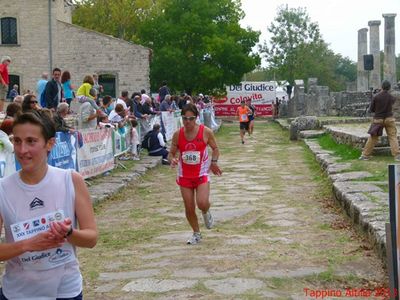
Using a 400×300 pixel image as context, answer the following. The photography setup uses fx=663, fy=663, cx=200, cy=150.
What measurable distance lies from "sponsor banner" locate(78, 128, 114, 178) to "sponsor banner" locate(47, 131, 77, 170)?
0.44m

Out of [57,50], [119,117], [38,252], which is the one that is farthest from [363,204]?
[57,50]

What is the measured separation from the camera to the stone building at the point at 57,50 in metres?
34.7

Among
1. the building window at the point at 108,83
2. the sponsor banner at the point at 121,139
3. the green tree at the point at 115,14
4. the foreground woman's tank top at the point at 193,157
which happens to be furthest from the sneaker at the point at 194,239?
the green tree at the point at 115,14

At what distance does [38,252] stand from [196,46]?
36854mm

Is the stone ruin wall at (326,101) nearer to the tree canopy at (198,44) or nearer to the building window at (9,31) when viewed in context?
the tree canopy at (198,44)

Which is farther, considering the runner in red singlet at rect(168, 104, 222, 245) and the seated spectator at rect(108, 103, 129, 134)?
the seated spectator at rect(108, 103, 129, 134)

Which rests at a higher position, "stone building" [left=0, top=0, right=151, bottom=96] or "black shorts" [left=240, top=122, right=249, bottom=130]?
"stone building" [left=0, top=0, right=151, bottom=96]

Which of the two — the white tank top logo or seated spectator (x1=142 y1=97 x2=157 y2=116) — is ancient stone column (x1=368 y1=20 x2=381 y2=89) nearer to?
seated spectator (x1=142 y1=97 x2=157 y2=116)

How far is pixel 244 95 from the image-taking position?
4788 centimetres

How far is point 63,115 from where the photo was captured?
1180 centimetres

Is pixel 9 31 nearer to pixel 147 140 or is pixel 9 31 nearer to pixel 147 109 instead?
pixel 147 109

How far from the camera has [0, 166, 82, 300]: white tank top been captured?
319 centimetres

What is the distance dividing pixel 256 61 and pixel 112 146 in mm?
27412

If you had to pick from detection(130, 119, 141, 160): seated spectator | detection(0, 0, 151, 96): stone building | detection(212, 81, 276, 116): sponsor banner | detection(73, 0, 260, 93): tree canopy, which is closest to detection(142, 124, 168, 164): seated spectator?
detection(130, 119, 141, 160): seated spectator
